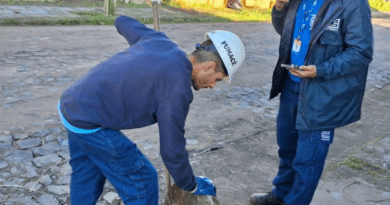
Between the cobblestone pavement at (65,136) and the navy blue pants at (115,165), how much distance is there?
0.84 m

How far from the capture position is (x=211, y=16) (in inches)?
603

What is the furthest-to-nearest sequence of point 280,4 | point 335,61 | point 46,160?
point 46,160
point 280,4
point 335,61

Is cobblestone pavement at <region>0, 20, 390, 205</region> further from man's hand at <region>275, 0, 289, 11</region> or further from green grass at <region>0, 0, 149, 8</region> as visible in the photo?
green grass at <region>0, 0, 149, 8</region>

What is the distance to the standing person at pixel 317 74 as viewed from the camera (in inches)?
114

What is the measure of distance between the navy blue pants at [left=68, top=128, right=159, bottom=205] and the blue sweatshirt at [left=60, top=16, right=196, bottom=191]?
3.7 inches

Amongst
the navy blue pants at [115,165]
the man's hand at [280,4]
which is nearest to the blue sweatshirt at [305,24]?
the man's hand at [280,4]

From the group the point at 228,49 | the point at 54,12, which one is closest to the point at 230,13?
the point at 54,12

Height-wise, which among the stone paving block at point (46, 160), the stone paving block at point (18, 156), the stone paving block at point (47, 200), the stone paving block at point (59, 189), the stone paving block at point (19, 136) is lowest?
the stone paving block at point (47, 200)

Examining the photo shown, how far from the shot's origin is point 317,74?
295 cm

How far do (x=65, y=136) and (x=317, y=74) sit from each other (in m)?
2.93

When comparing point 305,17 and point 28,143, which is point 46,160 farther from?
point 305,17

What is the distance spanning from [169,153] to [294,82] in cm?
134

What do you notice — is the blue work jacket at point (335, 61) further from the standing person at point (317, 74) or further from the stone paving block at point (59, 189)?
the stone paving block at point (59, 189)

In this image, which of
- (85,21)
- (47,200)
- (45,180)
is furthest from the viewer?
(85,21)
